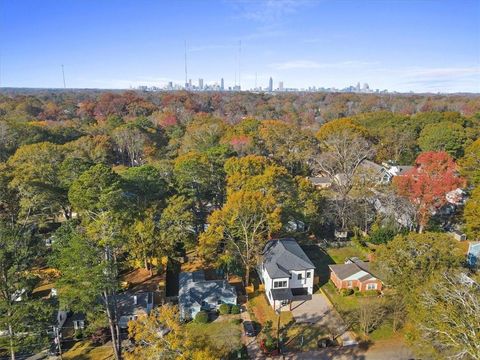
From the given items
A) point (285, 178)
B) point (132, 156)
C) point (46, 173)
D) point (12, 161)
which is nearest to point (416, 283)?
point (285, 178)

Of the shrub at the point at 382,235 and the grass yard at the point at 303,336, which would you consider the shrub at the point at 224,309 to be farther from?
the shrub at the point at 382,235

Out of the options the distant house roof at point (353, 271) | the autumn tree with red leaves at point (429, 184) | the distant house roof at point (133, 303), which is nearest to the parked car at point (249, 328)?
the distant house roof at point (133, 303)

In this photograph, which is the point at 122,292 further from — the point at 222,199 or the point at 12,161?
the point at 12,161

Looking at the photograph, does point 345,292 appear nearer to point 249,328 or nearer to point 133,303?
point 249,328

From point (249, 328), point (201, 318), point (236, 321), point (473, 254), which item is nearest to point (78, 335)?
point (201, 318)

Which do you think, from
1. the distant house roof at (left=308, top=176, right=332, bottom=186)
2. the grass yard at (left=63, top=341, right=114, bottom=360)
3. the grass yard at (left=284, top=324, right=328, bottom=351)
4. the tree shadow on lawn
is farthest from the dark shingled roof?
the distant house roof at (left=308, top=176, right=332, bottom=186)

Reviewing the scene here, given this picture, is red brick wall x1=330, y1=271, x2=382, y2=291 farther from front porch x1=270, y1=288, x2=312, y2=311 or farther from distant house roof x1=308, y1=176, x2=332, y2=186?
distant house roof x1=308, y1=176, x2=332, y2=186
